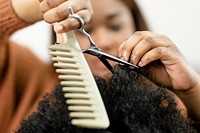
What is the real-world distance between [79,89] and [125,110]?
8 cm

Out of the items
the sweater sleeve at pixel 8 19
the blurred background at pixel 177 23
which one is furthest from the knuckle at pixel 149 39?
the blurred background at pixel 177 23

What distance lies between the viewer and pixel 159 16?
1.73m

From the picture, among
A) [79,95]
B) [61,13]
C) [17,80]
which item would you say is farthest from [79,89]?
[17,80]

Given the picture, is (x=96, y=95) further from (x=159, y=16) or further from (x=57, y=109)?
(x=159, y=16)

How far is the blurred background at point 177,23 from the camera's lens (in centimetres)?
168

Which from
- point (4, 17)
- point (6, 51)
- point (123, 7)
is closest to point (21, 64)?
point (6, 51)

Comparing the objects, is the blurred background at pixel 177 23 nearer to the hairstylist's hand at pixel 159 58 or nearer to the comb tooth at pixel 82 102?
the hairstylist's hand at pixel 159 58

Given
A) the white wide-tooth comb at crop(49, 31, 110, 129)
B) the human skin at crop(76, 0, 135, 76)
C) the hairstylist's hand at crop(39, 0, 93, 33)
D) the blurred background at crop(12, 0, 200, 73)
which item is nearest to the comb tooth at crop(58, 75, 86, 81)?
the white wide-tooth comb at crop(49, 31, 110, 129)

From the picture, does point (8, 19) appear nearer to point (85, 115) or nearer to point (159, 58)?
point (159, 58)

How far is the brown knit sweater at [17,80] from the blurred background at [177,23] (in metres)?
0.36

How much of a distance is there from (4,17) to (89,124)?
598 millimetres

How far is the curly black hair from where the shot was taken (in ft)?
1.86

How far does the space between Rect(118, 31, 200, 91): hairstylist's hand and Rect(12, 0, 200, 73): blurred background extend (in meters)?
0.91

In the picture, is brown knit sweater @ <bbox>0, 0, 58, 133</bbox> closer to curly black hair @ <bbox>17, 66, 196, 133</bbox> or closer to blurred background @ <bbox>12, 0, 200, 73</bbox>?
blurred background @ <bbox>12, 0, 200, 73</bbox>
